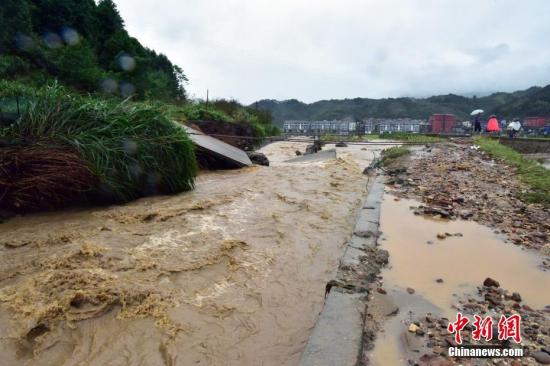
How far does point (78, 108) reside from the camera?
543 cm

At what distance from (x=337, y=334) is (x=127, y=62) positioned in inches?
964

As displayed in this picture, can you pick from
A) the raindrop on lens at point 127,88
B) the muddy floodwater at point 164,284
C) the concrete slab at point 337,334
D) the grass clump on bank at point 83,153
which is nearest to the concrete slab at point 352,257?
the muddy floodwater at point 164,284

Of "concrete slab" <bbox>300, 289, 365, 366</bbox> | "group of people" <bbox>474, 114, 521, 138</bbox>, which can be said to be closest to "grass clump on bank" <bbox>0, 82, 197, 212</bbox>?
"concrete slab" <bbox>300, 289, 365, 366</bbox>

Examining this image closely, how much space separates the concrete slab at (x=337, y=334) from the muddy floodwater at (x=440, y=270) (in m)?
0.15

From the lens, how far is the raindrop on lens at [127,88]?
20.0 metres

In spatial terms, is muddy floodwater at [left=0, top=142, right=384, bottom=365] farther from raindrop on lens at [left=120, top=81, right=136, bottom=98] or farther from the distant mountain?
the distant mountain

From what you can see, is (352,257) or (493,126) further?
(493,126)

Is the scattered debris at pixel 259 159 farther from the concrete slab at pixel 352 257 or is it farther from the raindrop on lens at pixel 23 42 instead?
the raindrop on lens at pixel 23 42

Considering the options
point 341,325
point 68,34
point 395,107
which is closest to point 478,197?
point 341,325

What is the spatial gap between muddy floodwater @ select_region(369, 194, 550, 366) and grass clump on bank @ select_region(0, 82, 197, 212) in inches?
152

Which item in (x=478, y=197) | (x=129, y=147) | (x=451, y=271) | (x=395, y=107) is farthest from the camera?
(x=395, y=107)

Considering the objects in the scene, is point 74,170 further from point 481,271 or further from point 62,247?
point 481,271

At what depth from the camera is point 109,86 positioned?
18234mm

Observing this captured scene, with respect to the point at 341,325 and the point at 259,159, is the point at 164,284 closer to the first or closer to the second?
the point at 341,325
